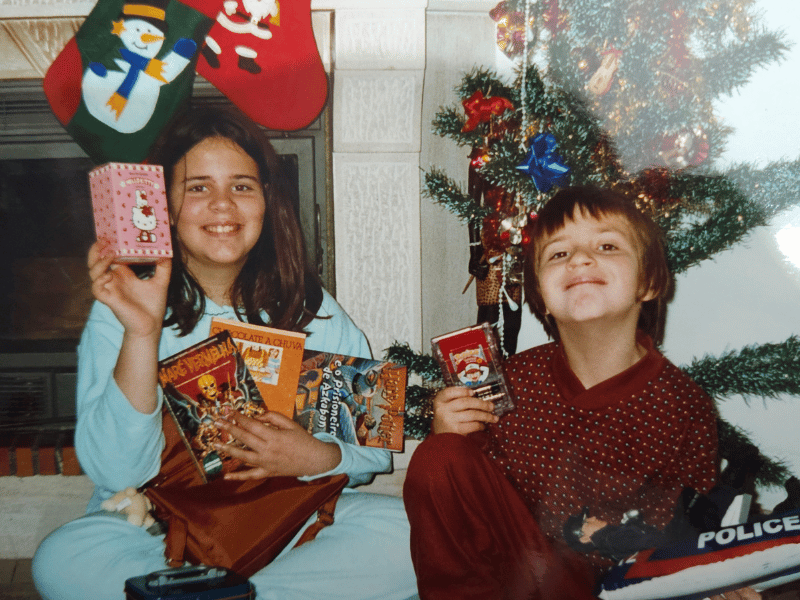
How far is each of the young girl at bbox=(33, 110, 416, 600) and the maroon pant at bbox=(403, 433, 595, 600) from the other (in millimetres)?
153

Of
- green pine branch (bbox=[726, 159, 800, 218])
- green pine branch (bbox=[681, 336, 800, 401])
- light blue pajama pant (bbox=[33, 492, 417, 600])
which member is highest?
green pine branch (bbox=[726, 159, 800, 218])

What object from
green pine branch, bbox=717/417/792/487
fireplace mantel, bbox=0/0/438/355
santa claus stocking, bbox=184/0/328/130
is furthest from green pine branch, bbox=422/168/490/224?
green pine branch, bbox=717/417/792/487

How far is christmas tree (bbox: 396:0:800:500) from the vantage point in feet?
3.87

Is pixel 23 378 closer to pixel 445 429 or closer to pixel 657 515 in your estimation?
pixel 445 429

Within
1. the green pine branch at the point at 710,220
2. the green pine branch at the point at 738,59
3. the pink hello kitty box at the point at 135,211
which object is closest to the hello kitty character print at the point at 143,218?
the pink hello kitty box at the point at 135,211

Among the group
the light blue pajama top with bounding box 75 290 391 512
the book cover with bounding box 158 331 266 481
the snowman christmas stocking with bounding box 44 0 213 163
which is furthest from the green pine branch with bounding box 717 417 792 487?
the snowman christmas stocking with bounding box 44 0 213 163

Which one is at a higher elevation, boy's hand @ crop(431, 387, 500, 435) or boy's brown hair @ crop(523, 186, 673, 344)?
boy's brown hair @ crop(523, 186, 673, 344)

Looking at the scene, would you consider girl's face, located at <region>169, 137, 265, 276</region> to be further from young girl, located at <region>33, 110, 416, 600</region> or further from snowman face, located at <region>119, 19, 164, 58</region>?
snowman face, located at <region>119, 19, 164, 58</region>

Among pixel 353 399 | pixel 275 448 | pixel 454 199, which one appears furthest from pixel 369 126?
pixel 275 448

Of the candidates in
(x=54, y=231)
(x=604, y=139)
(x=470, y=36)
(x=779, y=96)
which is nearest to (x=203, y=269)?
(x=54, y=231)

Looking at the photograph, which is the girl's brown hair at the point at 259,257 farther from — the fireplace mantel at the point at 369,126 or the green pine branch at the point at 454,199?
Answer: the green pine branch at the point at 454,199

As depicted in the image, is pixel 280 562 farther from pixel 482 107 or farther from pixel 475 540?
pixel 482 107

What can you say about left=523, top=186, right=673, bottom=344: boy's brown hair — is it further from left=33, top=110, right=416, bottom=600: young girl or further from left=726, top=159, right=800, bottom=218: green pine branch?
left=33, top=110, right=416, bottom=600: young girl

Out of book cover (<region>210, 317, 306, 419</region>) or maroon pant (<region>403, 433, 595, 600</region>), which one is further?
book cover (<region>210, 317, 306, 419</region>)
